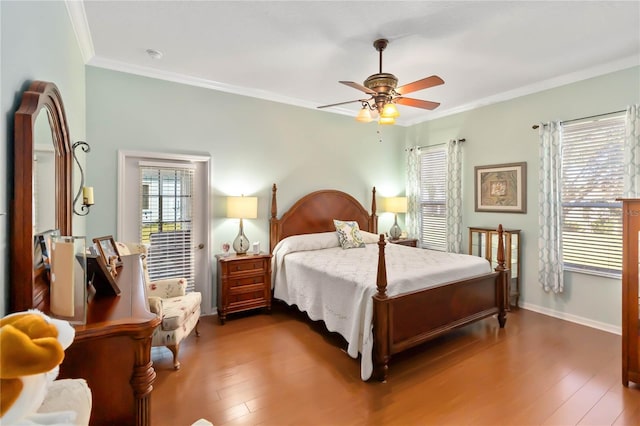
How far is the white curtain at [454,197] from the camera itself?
15.6 ft

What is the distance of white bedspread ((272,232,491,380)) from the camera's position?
261cm

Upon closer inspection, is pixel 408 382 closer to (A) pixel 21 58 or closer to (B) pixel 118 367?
(B) pixel 118 367

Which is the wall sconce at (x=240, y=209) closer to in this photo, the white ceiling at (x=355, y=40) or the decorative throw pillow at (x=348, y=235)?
the decorative throw pillow at (x=348, y=235)

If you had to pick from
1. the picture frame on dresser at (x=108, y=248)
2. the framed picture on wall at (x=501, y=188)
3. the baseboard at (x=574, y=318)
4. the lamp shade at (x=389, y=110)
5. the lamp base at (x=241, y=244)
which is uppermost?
the lamp shade at (x=389, y=110)

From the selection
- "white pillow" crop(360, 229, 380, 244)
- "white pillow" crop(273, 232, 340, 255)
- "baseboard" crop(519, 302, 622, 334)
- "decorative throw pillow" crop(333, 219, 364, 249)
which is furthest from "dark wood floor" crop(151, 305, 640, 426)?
"white pillow" crop(360, 229, 380, 244)

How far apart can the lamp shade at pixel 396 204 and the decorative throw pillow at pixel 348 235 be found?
1.06 meters

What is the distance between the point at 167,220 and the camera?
3688 millimetres

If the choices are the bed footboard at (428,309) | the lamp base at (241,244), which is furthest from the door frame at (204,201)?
the bed footboard at (428,309)

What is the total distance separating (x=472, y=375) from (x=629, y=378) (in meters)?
1.13

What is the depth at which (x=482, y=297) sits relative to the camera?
3289mm

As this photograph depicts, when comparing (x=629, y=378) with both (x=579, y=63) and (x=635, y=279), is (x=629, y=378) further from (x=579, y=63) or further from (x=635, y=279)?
(x=579, y=63)

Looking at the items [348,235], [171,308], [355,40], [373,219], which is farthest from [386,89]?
[373,219]

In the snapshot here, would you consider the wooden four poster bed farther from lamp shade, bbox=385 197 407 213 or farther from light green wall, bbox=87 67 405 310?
lamp shade, bbox=385 197 407 213

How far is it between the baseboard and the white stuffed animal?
183 inches
